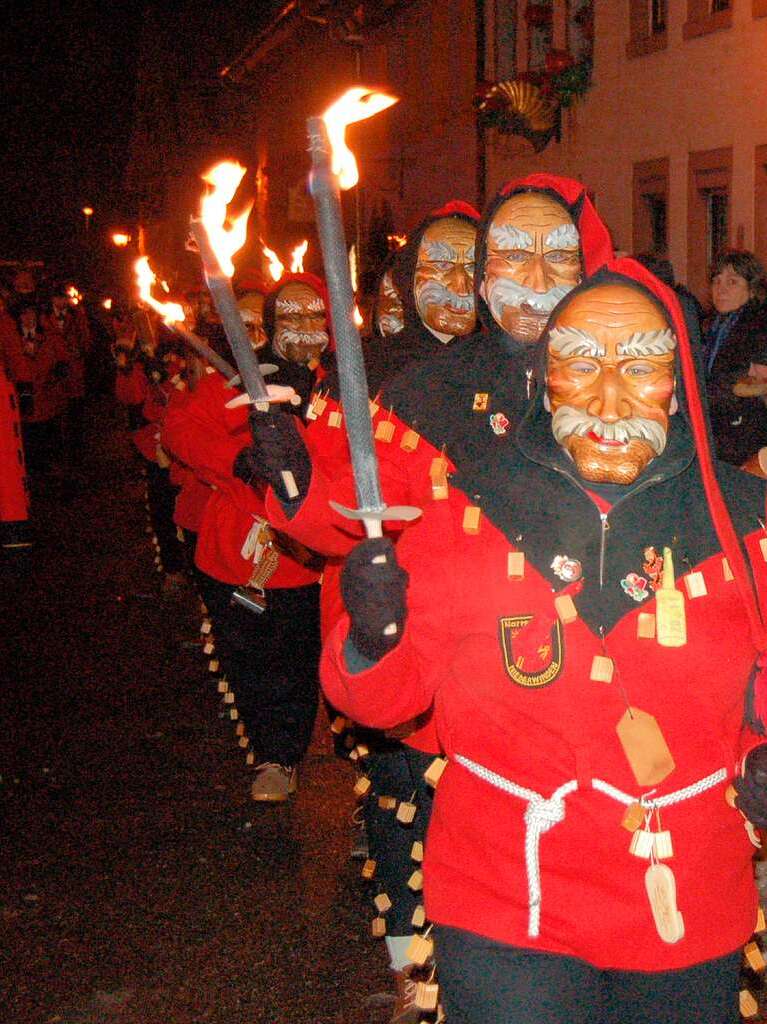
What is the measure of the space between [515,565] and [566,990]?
847mm

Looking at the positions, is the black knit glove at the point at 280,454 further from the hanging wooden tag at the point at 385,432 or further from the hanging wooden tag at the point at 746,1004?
the hanging wooden tag at the point at 746,1004

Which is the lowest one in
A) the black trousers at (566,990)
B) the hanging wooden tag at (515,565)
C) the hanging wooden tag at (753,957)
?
the hanging wooden tag at (753,957)

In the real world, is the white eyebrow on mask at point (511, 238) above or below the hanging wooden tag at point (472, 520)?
above

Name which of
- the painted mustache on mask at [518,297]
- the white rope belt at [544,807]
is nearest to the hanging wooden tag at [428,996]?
the white rope belt at [544,807]

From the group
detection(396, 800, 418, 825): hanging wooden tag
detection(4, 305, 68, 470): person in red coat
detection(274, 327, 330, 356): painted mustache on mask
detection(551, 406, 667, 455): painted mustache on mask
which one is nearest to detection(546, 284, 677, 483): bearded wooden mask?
detection(551, 406, 667, 455): painted mustache on mask

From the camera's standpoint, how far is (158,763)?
757 centimetres

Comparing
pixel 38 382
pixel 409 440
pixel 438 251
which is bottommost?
pixel 38 382

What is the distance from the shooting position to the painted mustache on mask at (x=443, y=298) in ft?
17.2

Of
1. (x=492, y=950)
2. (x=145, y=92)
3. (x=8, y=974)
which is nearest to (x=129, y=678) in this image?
(x=8, y=974)

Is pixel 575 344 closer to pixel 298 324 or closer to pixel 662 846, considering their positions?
pixel 662 846

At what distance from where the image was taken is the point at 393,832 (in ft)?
16.4

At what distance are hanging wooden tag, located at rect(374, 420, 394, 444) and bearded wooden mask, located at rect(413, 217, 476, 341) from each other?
4.30 ft

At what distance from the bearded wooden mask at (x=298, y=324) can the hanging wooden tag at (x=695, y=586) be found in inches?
161

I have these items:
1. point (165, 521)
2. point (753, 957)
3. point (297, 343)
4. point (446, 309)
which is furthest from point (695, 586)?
point (165, 521)
